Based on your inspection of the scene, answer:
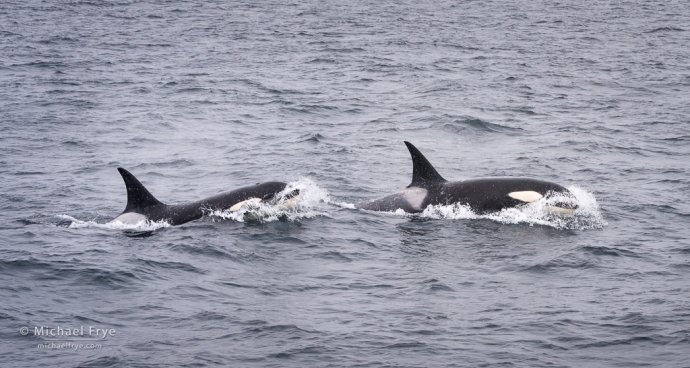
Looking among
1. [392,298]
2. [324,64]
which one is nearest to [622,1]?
[324,64]

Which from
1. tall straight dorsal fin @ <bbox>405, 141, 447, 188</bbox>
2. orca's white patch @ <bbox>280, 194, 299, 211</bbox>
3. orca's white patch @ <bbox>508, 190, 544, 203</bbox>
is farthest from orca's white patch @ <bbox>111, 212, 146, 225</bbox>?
orca's white patch @ <bbox>508, 190, 544, 203</bbox>

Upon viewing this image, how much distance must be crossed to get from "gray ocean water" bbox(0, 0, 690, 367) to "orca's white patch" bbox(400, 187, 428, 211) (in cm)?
55

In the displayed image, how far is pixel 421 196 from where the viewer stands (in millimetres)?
17703

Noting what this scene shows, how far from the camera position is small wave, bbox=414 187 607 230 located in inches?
662

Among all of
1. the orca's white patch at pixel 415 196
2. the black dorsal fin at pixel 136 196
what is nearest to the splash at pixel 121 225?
the black dorsal fin at pixel 136 196

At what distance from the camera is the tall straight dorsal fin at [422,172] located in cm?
1748

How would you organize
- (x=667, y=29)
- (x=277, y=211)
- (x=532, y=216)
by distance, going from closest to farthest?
1. (x=532, y=216)
2. (x=277, y=211)
3. (x=667, y=29)

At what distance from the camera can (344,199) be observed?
63.8ft

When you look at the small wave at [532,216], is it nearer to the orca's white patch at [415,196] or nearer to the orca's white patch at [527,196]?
the orca's white patch at [527,196]

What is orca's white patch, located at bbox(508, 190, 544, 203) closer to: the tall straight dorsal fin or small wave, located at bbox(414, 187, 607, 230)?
small wave, located at bbox(414, 187, 607, 230)

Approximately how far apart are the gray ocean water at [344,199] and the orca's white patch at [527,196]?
0.46 metres

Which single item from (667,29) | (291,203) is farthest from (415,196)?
(667,29)

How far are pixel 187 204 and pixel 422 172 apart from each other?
15.3 ft

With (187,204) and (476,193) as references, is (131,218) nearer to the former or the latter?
(187,204)
